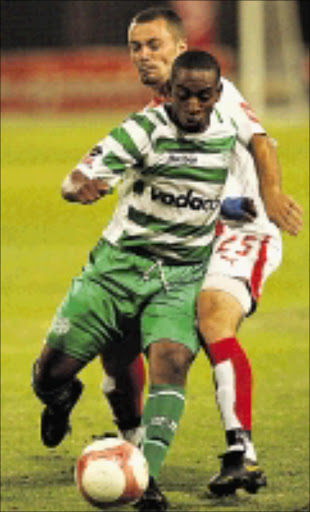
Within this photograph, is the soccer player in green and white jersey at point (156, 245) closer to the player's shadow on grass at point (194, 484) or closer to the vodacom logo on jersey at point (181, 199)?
Result: the vodacom logo on jersey at point (181, 199)

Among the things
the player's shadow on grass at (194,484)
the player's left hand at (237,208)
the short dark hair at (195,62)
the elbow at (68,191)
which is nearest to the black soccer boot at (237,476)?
the player's shadow on grass at (194,484)

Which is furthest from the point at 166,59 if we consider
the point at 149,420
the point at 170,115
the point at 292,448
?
the point at 292,448

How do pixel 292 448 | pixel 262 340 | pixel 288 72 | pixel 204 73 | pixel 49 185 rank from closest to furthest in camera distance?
1. pixel 204 73
2. pixel 292 448
3. pixel 262 340
4. pixel 49 185
5. pixel 288 72

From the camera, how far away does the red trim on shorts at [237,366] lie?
6.36 meters

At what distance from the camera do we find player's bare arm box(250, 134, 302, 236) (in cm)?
620

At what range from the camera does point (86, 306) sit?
6.29 meters

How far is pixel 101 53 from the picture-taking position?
35.9m

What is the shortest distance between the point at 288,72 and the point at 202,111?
97.8 feet

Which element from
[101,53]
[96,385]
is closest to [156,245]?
[96,385]

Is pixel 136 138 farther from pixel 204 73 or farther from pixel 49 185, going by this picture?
pixel 49 185

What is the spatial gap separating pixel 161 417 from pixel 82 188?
37.5 inches

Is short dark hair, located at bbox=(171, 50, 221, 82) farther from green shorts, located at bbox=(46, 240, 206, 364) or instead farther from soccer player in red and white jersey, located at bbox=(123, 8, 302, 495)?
green shorts, located at bbox=(46, 240, 206, 364)

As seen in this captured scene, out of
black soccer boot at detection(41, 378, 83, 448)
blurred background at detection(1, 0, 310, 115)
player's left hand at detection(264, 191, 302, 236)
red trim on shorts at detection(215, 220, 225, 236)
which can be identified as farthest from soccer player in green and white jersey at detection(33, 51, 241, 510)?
blurred background at detection(1, 0, 310, 115)

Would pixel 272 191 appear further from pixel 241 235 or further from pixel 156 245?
pixel 241 235
